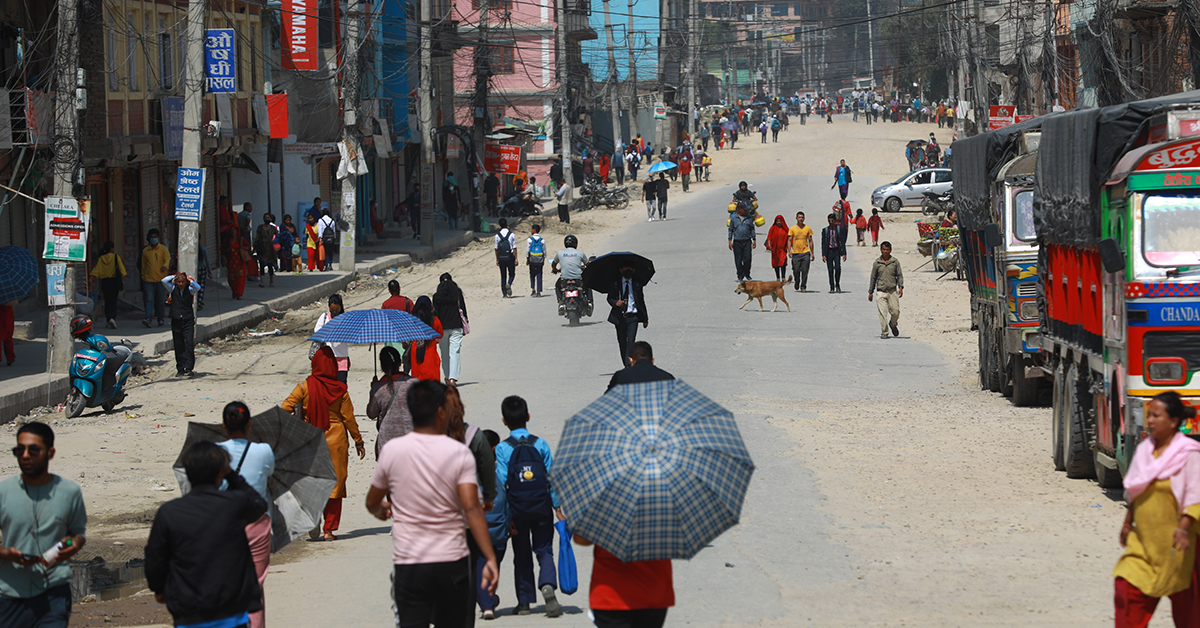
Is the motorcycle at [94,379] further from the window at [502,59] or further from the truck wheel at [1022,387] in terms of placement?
the window at [502,59]

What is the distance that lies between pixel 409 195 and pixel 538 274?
19.5 m

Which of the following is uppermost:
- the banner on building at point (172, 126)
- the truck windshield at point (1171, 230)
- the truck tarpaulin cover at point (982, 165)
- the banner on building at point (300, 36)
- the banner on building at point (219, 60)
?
the banner on building at point (300, 36)

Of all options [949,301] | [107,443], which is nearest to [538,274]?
[949,301]

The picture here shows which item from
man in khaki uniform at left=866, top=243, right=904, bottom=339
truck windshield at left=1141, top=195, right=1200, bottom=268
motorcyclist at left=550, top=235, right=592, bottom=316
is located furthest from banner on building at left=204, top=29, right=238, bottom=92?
truck windshield at left=1141, top=195, right=1200, bottom=268

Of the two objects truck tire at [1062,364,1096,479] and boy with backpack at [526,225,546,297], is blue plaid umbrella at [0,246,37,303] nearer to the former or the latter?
boy with backpack at [526,225,546,297]

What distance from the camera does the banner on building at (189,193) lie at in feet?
67.9

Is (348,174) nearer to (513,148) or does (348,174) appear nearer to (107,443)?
(513,148)

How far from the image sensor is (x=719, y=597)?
8.20 m

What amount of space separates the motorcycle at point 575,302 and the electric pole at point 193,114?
6.11 meters

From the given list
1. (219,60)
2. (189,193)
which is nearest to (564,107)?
(219,60)

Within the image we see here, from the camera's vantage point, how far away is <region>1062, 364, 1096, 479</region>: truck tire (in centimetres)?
1142

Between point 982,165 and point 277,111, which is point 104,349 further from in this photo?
point 277,111

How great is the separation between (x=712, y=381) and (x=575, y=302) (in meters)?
6.16

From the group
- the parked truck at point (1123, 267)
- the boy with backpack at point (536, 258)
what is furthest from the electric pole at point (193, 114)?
the parked truck at point (1123, 267)
